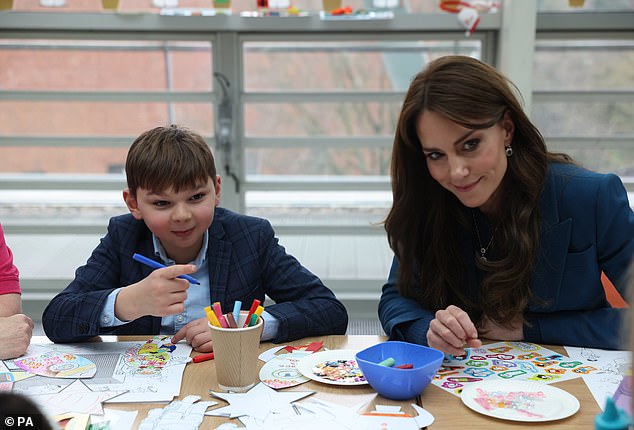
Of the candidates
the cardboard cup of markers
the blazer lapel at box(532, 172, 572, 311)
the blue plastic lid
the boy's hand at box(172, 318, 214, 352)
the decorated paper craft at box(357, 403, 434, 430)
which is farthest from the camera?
the blazer lapel at box(532, 172, 572, 311)

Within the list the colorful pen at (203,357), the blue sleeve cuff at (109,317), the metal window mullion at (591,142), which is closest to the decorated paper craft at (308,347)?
the colorful pen at (203,357)

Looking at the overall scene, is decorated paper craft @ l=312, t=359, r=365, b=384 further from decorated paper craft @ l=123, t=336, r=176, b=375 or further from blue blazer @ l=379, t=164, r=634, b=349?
decorated paper craft @ l=123, t=336, r=176, b=375

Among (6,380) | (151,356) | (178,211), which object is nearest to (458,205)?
(178,211)

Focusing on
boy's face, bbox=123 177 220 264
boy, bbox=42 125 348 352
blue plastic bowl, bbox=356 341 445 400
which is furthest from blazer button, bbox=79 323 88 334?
blue plastic bowl, bbox=356 341 445 400

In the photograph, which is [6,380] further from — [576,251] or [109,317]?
[576,251]

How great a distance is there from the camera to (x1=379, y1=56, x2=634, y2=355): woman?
1.47 meters

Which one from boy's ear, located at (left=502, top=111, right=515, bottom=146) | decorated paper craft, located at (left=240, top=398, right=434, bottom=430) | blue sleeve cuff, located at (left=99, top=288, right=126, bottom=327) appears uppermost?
boy's ear, located at (left=502, top=111, right=515, bottom=146)

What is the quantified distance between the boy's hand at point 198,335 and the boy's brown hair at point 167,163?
0.33m

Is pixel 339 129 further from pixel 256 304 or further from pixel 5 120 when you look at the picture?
pixel 256 304

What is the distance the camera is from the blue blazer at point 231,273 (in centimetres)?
160

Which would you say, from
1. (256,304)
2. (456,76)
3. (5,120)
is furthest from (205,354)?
(5,120)

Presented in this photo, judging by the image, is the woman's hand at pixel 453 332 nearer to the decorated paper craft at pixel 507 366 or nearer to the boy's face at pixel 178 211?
the decorated paper craft at pixel 507 366

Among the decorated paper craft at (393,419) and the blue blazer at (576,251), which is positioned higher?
the blue blazer at (576,251)

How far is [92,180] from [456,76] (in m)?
2.33
